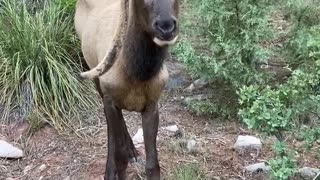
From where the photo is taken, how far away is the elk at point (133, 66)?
4422 mm

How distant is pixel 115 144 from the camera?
5312 mm

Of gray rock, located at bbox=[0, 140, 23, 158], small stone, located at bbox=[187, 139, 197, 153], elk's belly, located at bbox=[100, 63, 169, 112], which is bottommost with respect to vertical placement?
gray rock, located at bbox=[0, 140, 23, 158]

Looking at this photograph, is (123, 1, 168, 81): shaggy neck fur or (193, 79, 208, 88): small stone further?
(193, 79, 208, 88): small stone

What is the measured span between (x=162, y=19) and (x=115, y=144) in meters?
1.31

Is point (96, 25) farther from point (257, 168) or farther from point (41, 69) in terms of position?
point (257, 168)

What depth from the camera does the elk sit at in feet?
14.5

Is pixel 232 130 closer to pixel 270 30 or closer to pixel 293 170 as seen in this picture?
pixel 270 30

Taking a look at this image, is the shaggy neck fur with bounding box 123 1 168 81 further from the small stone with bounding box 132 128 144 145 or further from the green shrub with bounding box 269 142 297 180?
the small stone with bounding box 132 128 144 145

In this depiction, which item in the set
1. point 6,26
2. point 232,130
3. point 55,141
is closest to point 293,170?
point 232,130

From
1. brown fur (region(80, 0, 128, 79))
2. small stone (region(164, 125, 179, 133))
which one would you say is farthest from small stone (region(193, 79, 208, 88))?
brown fur (region(80, 0, 128, 79))

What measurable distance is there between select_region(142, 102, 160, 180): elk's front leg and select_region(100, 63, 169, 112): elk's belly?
0.06 metres

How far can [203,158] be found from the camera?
19.1ft

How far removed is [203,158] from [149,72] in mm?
1219

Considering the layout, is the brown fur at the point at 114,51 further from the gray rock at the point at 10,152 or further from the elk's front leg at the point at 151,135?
the gray rock at the point at 10,152
